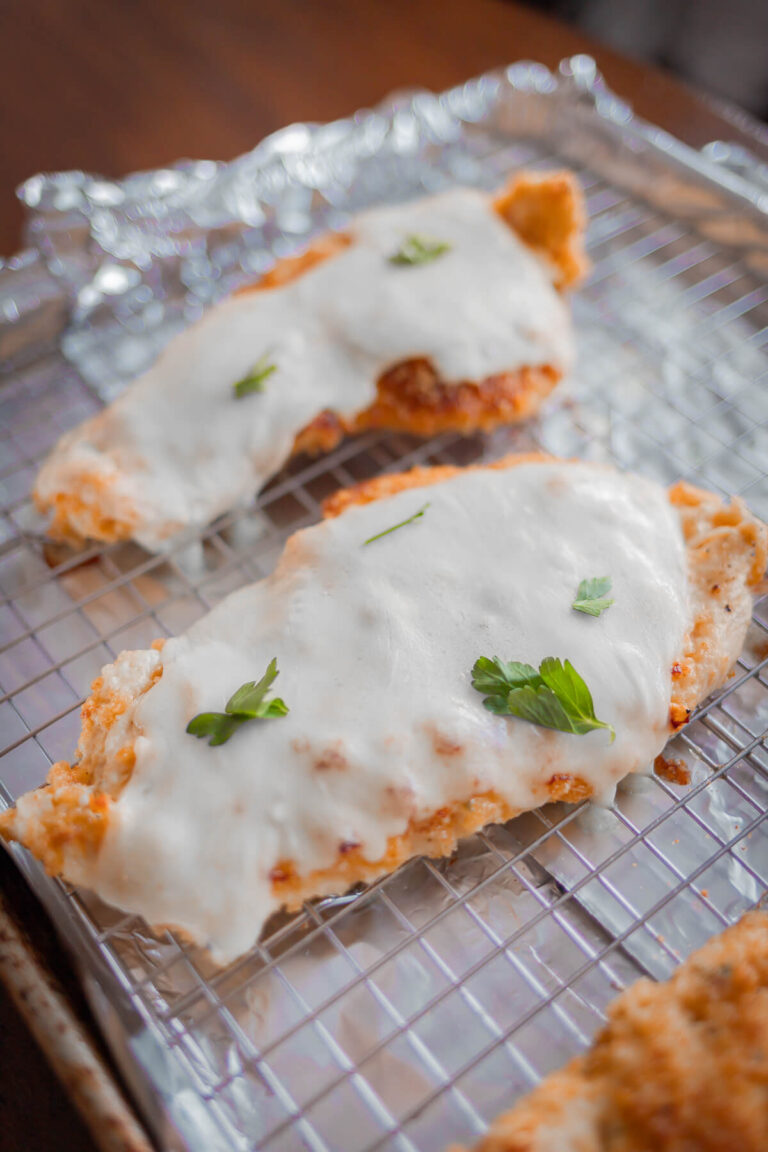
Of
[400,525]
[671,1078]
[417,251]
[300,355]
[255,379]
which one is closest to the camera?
[671,1078]

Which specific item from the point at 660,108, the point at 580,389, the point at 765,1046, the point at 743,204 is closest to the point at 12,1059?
the point at 765,1046

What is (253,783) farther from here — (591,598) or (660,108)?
(660,108)

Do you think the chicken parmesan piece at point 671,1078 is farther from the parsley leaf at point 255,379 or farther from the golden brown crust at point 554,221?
the golden brown crust at point 554,221

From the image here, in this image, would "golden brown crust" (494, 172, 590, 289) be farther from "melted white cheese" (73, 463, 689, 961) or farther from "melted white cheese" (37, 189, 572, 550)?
"melted white cheese" (73, 463, 689, 961)

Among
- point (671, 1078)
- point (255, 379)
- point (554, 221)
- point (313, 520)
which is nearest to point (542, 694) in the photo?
point (671, 1078)

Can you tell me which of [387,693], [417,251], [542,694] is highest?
[417,251]

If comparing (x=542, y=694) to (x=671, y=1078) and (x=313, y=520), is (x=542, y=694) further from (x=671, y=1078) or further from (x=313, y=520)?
(x=313, y=520)

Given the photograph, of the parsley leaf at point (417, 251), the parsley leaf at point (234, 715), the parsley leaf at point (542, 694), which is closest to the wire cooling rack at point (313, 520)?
the parsley leaf at point (542, 694)
